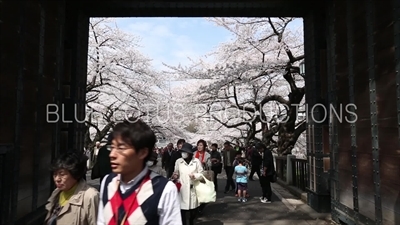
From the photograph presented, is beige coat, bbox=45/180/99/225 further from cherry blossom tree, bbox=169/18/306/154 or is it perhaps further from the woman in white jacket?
cherry blossom tree, bbox=169/18/306/154

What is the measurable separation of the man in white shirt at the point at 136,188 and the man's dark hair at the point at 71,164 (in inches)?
30.0

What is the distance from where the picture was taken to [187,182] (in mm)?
5383

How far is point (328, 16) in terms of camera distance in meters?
7.20

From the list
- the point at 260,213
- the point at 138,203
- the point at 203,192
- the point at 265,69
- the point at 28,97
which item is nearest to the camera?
the point at 138,203

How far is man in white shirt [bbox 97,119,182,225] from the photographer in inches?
77.3

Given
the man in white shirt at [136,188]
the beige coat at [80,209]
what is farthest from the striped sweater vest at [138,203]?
the beige coat at [80,209]

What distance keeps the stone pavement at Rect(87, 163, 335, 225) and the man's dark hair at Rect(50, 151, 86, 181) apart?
4.51 metres

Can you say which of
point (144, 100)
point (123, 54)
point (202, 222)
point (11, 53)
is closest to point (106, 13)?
point (11, 53)

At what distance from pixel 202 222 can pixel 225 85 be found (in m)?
10.6

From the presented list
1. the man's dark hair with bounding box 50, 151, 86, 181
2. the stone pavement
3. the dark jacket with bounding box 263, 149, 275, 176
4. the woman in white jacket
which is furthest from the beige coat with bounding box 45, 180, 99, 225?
the dark jacket with bounding box 263, 149, 275, 176

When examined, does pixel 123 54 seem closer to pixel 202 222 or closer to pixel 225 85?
pixel 225 85

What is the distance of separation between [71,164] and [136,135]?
1.03 metres

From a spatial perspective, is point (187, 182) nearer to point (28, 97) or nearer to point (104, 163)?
point (104, 163)

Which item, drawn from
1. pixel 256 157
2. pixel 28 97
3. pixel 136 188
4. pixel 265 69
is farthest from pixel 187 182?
pixel 265 69
